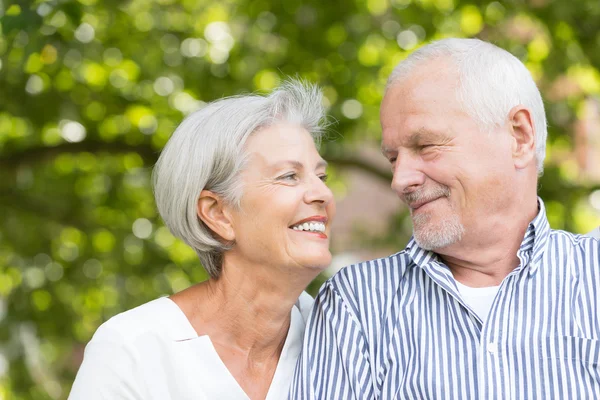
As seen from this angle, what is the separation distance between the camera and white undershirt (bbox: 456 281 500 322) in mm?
2650

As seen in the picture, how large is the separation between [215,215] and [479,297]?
0.87 meters

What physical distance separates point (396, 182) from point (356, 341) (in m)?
0.50

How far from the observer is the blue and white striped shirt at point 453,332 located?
247 centimetres

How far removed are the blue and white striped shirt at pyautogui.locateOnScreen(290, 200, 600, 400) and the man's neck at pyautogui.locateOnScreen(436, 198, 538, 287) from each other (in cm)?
5

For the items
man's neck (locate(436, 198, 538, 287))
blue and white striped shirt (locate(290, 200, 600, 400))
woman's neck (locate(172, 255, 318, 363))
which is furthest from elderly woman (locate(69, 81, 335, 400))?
man's neck (locate(436, 198, 538, 287))

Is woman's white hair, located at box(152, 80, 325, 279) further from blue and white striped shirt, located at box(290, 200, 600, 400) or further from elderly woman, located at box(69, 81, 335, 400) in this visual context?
blue and white striped shirt, located at box(290, 200, 600, 400)

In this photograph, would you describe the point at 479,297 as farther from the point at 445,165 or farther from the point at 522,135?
the point at 522,135

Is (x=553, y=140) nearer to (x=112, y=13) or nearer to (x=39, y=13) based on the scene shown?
(x=112, y=13)

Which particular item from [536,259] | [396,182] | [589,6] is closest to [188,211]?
[396,182]

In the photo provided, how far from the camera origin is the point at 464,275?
2762 mm

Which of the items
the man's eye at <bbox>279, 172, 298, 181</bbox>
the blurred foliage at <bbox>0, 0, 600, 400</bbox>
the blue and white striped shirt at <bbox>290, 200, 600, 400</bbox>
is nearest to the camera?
the blue and white striped shirt at <bbox>290, 200, 600, 400</bbox>

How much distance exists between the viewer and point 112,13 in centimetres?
503

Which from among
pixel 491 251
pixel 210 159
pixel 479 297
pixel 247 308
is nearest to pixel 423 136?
pixel 491 251

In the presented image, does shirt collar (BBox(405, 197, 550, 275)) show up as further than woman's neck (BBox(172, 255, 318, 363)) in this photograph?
No
